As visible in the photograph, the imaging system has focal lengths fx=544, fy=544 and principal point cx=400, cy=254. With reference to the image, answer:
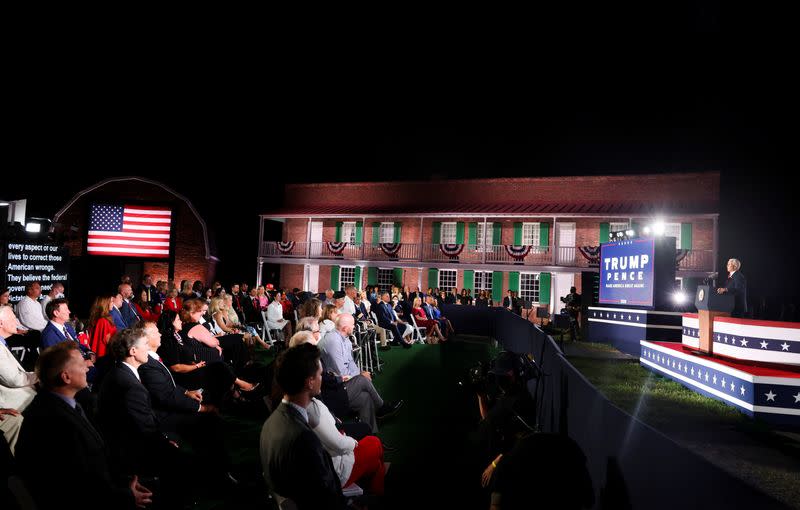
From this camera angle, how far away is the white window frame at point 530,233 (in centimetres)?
2503

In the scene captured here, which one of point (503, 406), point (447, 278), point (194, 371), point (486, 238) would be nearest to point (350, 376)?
point (194, 371)

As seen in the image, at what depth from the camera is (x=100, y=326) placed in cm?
666

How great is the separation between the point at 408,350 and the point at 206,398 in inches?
306

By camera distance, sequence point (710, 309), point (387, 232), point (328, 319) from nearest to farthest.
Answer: point (328, 319), point (710, 309), point (387, 232)

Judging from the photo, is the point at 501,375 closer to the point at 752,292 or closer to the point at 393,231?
the point at 393,231

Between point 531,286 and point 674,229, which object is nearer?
point 674,229

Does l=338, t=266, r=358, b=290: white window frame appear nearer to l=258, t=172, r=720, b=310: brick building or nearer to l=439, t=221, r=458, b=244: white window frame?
l=258, t=172, r=720, b=310: brick building

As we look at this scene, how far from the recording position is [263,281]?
2891 centimetres

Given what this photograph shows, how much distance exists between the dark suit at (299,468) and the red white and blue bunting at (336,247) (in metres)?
23.4

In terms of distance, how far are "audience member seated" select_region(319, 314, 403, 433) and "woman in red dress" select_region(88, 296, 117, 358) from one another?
2729 mm

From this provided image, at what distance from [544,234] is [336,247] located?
9767 millimetres

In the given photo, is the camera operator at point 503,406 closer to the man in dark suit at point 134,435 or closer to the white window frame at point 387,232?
the man in dark suit at point 134,435

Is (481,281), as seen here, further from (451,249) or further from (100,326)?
(100,326)

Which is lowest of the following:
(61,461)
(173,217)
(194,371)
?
(194,371)
